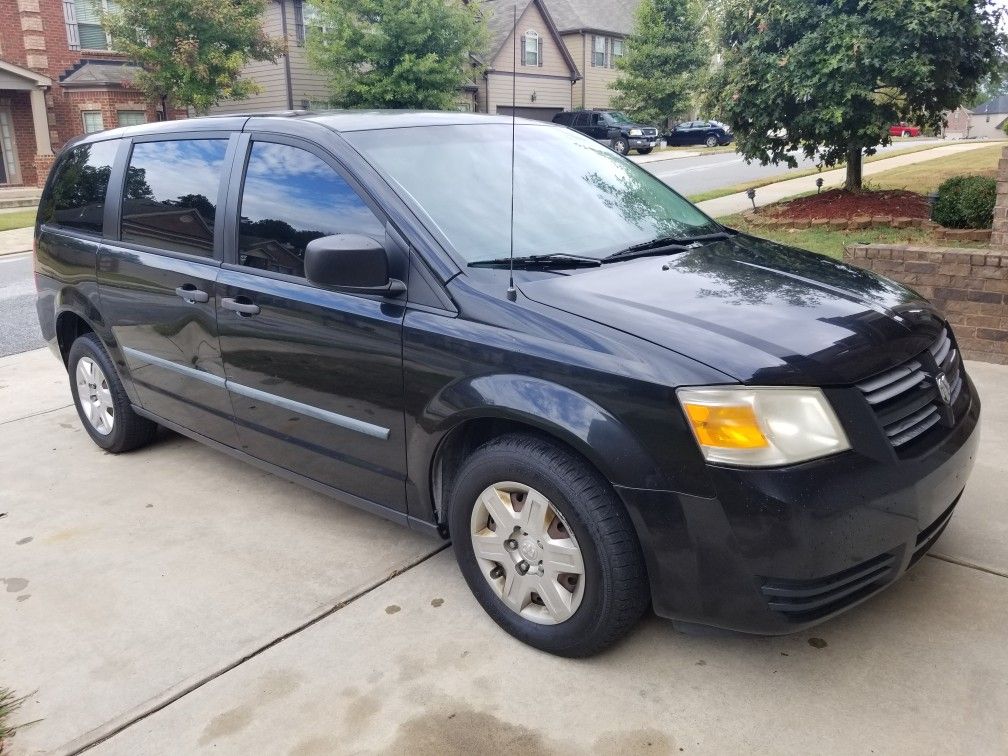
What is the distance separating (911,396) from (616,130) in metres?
31.1

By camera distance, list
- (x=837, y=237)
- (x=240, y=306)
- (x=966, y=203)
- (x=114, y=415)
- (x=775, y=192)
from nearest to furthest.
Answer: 1. (x=240, y=306)
2. (x=114, y=415)
3. (x=966, y=203)
4. (x=837, y=237)
5. (x=775, y=192)

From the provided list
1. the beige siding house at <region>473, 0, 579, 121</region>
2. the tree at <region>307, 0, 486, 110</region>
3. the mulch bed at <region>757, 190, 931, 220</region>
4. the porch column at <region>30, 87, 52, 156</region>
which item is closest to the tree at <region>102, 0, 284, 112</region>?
the tree at <region>307, 0, 486, 110</region>

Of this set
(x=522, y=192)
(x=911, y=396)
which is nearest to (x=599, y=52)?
(x=522, y=192)

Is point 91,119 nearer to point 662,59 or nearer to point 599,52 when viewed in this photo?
point 662,59

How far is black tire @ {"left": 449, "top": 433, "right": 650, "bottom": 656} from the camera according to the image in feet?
8.69

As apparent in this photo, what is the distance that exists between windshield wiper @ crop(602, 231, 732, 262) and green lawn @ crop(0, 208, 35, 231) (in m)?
16.2

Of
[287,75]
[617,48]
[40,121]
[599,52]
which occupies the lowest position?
[40,121]

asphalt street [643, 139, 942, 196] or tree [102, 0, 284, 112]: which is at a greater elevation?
tree [102, 0, 284, 112]

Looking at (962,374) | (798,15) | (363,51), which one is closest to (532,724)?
(962,374)

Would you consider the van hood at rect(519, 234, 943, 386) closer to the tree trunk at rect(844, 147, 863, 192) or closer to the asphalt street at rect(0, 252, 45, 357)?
the asphalt street at rect(0, 252, 45, 357)

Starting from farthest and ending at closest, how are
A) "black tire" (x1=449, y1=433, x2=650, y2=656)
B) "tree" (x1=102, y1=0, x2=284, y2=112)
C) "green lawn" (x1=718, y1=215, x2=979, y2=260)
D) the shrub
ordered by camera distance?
"tree" (x1=102, y1=0, x2=284, y2=112) < "green lawn" (x1=718, y1=215, x2=979, y2=260) < the shrub < "black tire" (x1=449, y1=433, x2=650, y2=656)

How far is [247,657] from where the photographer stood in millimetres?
3049

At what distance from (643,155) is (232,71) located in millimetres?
15190

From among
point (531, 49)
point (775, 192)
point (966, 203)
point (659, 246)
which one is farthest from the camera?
point (531, 49)
